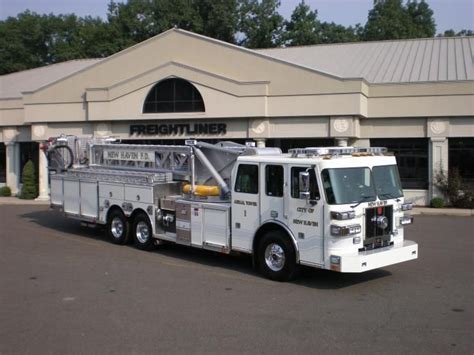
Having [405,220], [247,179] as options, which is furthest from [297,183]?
[405,220]

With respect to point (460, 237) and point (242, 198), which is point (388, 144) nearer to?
point (460, 237)

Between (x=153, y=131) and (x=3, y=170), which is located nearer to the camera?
(x=153, y=131)

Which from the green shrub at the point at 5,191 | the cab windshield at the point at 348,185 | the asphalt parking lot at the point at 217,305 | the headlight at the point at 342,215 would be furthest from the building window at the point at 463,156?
the green shrub at the point at 5,191

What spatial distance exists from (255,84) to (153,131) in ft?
17.4

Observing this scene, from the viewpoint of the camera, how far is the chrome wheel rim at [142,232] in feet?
43.9

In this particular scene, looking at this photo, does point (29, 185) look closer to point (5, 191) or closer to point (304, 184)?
point (5, 191)

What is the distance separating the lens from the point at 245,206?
10.7 m

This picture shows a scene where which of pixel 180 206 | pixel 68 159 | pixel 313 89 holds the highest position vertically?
pixel 313 89

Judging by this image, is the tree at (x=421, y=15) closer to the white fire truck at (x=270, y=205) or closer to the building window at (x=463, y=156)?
the building window at (x=463, y=156)

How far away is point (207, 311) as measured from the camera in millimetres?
8133

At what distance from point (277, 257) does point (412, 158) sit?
1522cm

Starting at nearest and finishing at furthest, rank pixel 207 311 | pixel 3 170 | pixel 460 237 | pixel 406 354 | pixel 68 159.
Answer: pixel 406 354
pixel 207 311
pixel 460 237
pixel 68 159
pixel 3 170

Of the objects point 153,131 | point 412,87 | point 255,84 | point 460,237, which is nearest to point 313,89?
point 255,84

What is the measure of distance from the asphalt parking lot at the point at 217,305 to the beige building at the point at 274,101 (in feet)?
34.7
